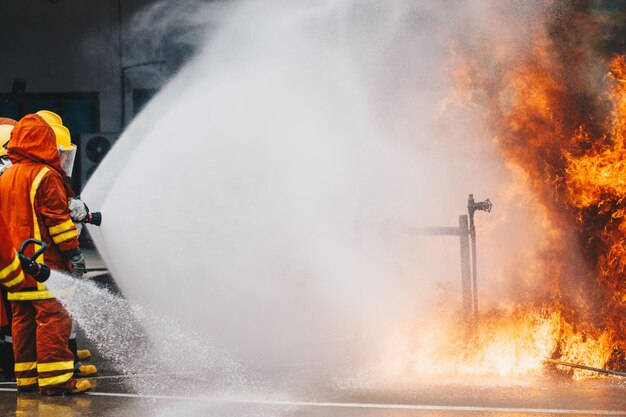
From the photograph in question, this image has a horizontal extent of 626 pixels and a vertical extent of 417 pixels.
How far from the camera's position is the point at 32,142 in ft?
17.5

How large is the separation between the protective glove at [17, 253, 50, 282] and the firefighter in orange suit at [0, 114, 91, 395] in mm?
720

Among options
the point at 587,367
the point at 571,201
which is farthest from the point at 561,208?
the point at 587,367

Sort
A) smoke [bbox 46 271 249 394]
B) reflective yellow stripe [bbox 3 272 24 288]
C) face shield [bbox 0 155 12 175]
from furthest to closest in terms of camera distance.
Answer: face shield [bbox 0 155 12 175]
smoke [bbox 46 271 249 394]
reflective yellow stripe [bbox 3 272 24 288]

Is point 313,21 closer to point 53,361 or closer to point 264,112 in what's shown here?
point 264,112

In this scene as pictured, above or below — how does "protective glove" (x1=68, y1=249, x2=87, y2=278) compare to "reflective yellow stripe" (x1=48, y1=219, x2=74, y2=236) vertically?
below

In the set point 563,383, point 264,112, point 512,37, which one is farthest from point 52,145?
point 512,37

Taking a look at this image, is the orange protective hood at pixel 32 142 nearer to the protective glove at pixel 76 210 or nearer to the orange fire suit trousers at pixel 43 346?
the protective glove at pixel 76 210

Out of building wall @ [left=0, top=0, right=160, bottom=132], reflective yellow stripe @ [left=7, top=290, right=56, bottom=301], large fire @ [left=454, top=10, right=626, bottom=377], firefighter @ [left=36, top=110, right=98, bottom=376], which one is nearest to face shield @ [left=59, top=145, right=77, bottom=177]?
firefighter @ [left=36, top=110, right=98, bottom=376]

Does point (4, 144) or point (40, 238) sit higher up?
point (4, 144)

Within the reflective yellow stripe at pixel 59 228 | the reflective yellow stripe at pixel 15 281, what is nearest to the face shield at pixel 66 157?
the reflective yellow stripe at pixel 59 228

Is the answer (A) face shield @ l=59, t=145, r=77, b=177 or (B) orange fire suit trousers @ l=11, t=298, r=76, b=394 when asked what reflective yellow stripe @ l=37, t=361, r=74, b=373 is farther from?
(A) face shield @ l=59, t=145, r=77, b=177

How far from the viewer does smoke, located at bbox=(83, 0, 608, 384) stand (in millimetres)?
7500

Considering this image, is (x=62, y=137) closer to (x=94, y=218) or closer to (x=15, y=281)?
(x=94, y=218)

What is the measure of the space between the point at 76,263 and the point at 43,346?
2.01 ft
